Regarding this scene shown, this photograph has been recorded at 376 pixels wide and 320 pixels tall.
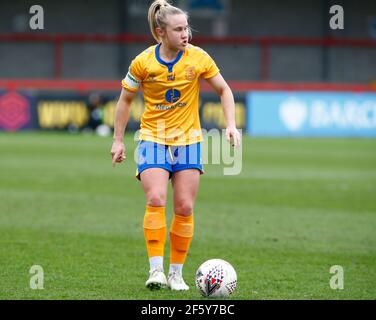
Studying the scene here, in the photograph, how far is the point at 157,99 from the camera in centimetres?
732

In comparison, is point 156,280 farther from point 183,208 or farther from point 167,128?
point 167,128

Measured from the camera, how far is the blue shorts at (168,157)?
7.27m

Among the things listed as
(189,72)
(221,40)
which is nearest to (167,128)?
(189,72)

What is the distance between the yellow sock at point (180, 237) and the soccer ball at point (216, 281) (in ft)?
1.35

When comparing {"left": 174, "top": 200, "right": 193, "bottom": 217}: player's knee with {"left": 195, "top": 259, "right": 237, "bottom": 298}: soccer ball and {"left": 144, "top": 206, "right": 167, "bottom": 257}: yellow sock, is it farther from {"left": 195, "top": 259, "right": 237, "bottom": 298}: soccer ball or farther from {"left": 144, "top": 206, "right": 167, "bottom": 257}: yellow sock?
{"left": 195, "top": 259, "right": 237, "bottom": 298}: soccer ball

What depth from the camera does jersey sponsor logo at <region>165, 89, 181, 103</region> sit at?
287 inches

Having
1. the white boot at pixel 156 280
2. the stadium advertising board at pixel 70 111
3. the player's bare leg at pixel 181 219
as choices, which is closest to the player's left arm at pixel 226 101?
the player's bare leg at pixel 181 219

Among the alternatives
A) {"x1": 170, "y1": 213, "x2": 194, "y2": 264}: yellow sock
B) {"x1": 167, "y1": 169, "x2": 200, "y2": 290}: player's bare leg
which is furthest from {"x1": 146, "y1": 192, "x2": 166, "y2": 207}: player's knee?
{"x1": 170, "y1": 213, "x2": 194, "y2": 264}: yellow sock

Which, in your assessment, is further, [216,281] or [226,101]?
[226,101]

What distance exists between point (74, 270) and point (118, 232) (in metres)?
2.49

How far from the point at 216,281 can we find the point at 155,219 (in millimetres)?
695

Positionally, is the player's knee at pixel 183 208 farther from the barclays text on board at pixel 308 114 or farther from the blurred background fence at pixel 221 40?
the blurred background fence at pixel 221 40

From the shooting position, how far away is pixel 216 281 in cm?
692

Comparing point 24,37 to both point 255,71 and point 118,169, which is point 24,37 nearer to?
point 255,71
